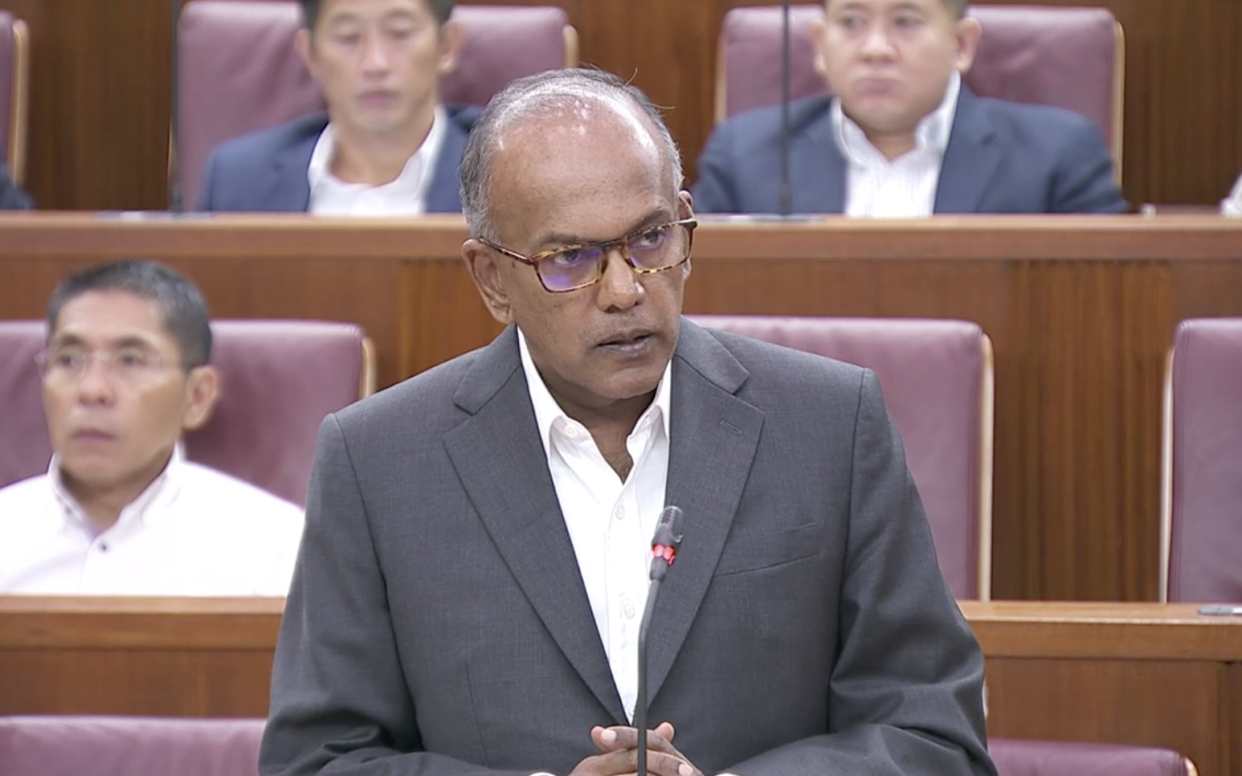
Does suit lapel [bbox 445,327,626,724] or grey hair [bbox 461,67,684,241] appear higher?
grey hair [bbox 461,67,684,241]

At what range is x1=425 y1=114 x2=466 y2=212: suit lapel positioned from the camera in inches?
58.0

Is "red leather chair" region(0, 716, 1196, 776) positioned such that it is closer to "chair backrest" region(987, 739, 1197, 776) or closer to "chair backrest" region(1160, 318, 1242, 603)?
"chair backrest" region(987, 739, 1197, 776)

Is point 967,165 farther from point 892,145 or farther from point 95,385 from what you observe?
point 95,385

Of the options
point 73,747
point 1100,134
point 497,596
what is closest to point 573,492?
point 497,596

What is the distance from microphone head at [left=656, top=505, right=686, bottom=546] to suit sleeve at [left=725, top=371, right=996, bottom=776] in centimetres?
10

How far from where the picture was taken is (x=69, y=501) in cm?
123

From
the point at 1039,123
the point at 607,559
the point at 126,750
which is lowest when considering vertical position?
the point at 126,750

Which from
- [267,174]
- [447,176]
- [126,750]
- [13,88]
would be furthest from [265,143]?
[126,750]

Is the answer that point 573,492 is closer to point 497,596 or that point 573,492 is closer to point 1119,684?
point 497,596

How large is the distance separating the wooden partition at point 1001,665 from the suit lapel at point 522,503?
0.24 meters

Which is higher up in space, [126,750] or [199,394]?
[199,394]

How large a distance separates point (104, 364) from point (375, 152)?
1.22 feet

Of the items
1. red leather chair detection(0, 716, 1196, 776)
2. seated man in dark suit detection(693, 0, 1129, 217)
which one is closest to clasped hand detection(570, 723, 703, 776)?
red leather chair detection(0, 716, 1196, 776)

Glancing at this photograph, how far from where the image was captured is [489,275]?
759 millimetres
